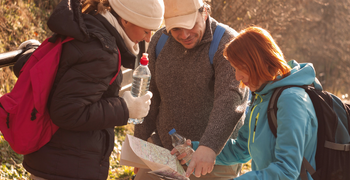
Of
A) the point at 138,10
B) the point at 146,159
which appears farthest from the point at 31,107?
the point at 138,10

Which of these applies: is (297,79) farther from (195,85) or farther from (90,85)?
(90,85)

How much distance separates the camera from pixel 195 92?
9.08 ft

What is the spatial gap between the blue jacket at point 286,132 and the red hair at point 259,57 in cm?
6

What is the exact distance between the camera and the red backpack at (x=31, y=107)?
1.82 meters

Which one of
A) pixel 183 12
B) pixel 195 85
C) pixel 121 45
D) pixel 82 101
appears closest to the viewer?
pixel 82 101

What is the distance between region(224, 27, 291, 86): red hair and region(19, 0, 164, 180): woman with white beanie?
552 millimetres

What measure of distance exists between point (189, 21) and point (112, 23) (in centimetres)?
77

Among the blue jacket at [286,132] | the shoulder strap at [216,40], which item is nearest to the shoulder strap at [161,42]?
the shoulder strap at [216,40]

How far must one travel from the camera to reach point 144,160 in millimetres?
2016

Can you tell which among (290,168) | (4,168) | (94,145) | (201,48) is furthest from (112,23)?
(4,168)

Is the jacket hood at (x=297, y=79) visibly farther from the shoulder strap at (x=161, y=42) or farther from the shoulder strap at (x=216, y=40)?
the shoulder strap at (x=161, y=42)

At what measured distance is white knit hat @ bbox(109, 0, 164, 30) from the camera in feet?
6.72

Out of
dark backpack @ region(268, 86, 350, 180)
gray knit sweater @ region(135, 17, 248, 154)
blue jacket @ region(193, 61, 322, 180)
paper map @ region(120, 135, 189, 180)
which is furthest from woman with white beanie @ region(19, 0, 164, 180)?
dark backpack @ region(268, 86, 350, 180)

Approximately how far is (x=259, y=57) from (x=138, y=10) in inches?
30.3
